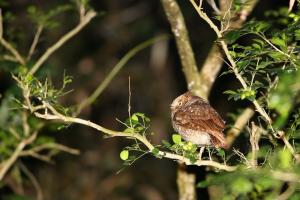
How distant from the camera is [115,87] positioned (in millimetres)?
11055

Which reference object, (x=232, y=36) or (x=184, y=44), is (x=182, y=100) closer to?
(x=184, y=44)

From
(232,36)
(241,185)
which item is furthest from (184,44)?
(241,185)

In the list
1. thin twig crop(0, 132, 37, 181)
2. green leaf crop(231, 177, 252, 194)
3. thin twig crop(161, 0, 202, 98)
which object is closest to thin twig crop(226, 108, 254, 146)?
thin twig crop(161, 0, 202, 98)

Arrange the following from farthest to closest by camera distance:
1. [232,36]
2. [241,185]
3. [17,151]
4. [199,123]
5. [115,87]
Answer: [115,87], [17,151], [199,123], [232,36], [241,185]

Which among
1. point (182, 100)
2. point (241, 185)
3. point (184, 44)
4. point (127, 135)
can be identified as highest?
point (241, 185)

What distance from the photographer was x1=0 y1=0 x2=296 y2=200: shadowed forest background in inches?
367

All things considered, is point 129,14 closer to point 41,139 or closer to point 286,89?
point 41,139

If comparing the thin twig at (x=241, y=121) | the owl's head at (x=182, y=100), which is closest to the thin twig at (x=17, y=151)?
the owl's head at (x=182, y=100)

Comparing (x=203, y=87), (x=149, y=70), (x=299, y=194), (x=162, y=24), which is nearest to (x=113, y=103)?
(x=149, y=70)

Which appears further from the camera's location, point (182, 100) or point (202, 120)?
point (182, 100)

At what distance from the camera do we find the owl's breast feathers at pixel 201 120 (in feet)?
12.0

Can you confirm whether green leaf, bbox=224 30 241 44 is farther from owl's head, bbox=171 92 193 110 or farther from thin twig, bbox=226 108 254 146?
thin twig, bbox=226 108 254 146

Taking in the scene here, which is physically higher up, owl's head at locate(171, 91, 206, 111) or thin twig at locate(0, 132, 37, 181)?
owl's head at locate(171, 91, 206, 111)

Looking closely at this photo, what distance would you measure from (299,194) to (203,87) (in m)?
2.29
